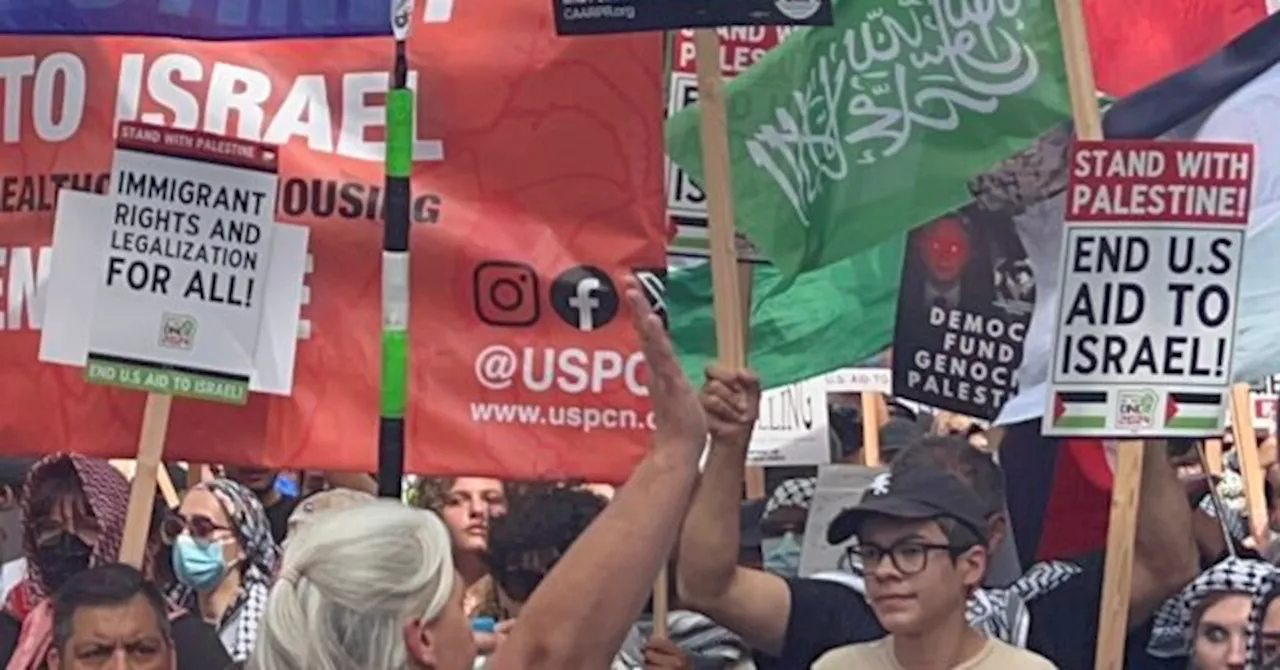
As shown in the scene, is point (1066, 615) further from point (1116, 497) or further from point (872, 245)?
point (872, 245)

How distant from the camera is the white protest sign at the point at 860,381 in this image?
10.8 meters

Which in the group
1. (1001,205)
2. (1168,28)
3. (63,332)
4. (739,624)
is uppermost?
(1168,28)

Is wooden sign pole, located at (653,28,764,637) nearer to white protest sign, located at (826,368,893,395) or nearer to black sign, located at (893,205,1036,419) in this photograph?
black sign, located at (893,205,1036,419)

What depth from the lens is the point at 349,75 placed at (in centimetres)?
682

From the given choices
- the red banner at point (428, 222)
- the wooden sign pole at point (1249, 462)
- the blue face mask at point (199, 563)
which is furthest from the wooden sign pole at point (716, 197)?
the wooden sign pole at point (1249, 462)

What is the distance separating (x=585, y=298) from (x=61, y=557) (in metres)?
1.35

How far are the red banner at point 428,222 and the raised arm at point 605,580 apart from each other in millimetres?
2903

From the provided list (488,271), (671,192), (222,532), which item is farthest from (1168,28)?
(222,532)

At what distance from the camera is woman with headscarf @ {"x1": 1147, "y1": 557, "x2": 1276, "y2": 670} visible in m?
5.59

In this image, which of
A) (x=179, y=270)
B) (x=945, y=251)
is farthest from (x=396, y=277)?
(x=945, y=251)

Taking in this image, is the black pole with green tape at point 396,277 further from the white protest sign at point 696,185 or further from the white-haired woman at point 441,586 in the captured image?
the white protest sign at point 696,185

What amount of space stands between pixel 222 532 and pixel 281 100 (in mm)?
1134

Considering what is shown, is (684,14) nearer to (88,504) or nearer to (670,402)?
(88,504)

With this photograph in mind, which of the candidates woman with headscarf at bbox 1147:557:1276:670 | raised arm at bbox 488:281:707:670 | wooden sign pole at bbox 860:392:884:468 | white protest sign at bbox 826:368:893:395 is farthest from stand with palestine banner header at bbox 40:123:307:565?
white protest sign at bbox 826:368:893:395
